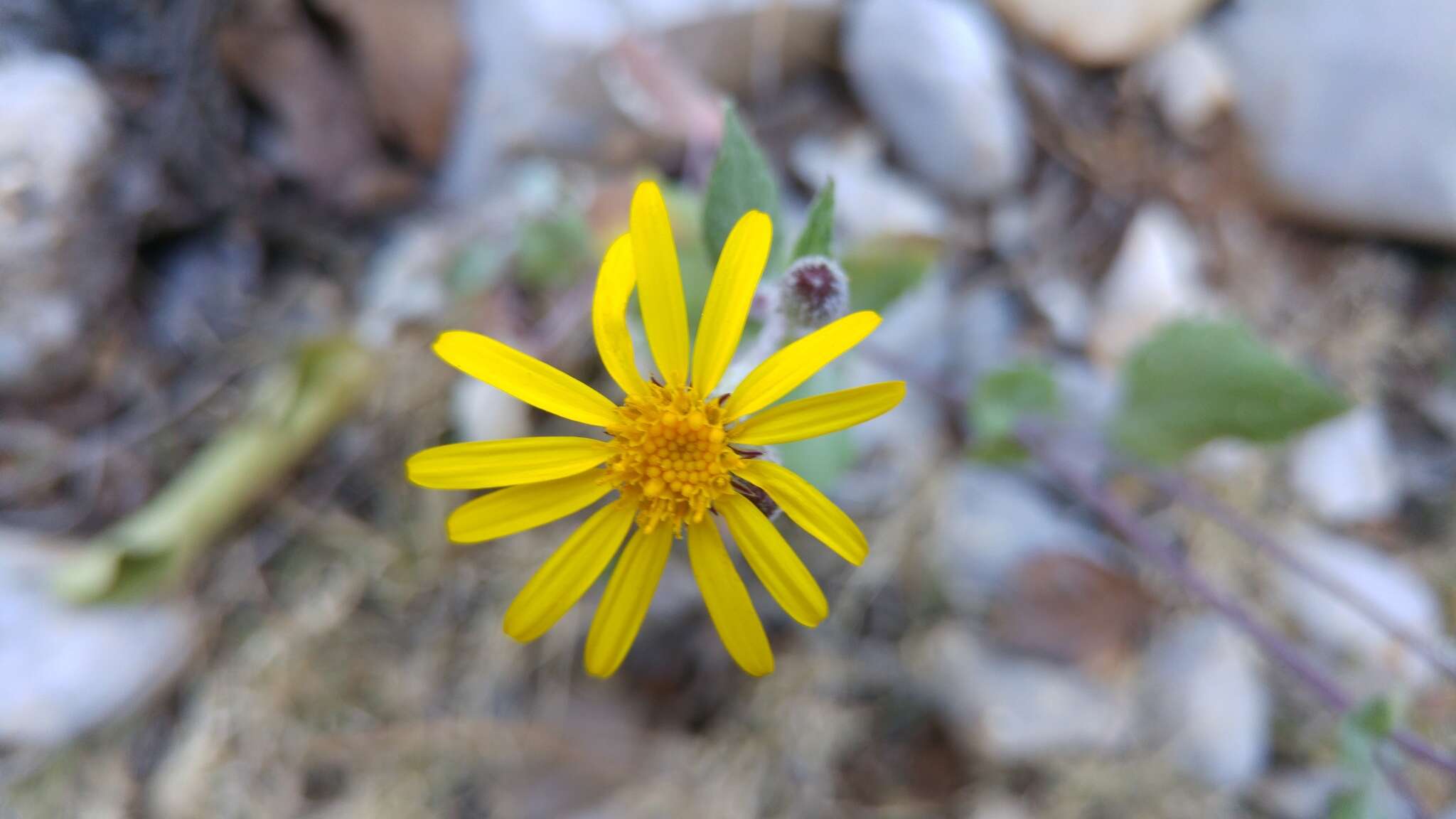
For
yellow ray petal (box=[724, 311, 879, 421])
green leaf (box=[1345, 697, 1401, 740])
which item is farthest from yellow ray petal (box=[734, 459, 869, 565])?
green leaf (box=[1345, 697, 1401, 740])

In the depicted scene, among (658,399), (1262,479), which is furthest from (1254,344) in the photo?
(658,399)

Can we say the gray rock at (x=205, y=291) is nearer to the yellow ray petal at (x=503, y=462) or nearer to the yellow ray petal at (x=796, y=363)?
the yellow ray petal at (x=503, y=462)

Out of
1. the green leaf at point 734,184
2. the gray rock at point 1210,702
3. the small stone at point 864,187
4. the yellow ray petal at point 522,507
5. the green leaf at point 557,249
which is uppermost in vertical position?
the small stone at point 864,187

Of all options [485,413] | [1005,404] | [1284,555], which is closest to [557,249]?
[485,413]

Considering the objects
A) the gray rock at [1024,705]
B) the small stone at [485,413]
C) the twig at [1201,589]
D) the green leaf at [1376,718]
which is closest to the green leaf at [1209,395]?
the twig at [1201,589]

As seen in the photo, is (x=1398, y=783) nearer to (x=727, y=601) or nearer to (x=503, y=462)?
(x=727, y=601)

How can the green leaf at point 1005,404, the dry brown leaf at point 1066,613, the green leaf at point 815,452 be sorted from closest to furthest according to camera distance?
the green leaf at point 815,452 → the green leaf at point 1005,404 → the dry brown leaf at point 1066,613

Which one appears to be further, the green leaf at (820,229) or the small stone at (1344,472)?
the small stone at (1344,472)
